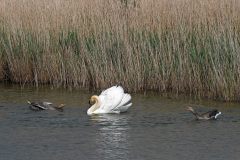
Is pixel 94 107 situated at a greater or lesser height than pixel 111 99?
lesser

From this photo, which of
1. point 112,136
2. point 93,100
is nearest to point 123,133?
point 112,136

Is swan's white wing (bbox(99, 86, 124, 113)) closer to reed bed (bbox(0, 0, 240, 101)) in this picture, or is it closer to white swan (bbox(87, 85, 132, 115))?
white swan (bbox(87, 85, 132, 115))

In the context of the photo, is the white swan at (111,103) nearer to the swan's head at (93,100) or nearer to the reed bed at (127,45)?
the swan's head at (93,100)

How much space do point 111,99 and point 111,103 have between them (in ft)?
0.35

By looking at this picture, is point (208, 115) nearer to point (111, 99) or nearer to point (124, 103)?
point (124, 103)

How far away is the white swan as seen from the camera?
452 inches

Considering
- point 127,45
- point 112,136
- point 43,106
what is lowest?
point 112,136

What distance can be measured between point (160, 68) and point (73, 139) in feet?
13.1

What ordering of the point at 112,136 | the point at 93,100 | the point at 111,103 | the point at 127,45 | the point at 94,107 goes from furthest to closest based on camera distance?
the point at 127,45 < the point at 93,100 < the point at 111,103 < the point at 94,107 < the point at 112,136

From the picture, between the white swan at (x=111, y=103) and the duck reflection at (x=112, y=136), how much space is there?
0.52ft

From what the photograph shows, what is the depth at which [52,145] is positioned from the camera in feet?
30.0

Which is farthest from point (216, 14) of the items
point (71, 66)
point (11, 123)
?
point (11, 123)

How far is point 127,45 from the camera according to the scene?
13.3m

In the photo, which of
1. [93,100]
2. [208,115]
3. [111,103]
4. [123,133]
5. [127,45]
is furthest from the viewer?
[127,45]
